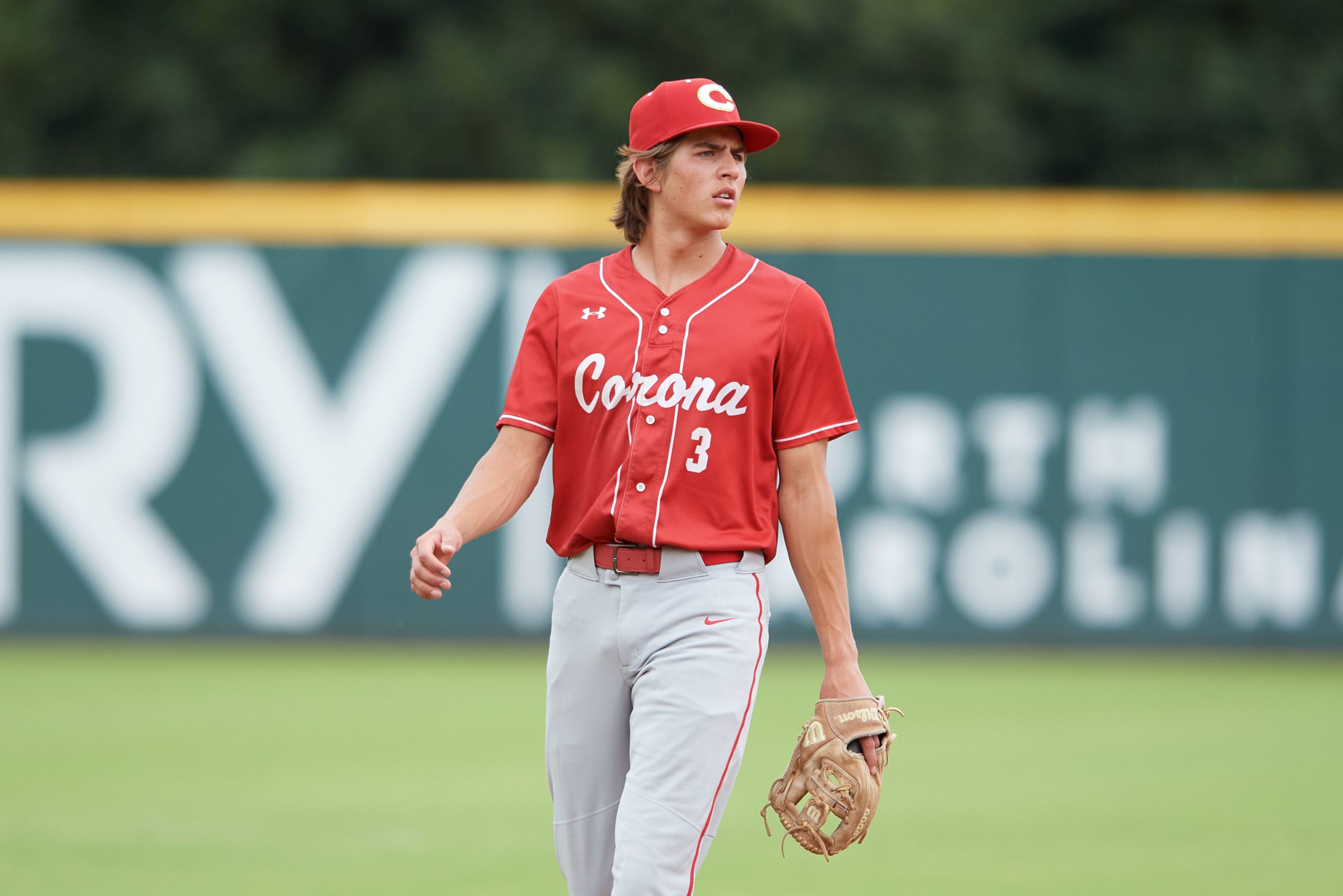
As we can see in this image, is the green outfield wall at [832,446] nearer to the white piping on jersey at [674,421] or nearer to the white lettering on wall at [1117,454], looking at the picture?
the white lettering on wall at [1117,454]

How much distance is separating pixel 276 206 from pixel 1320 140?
49.3 feet

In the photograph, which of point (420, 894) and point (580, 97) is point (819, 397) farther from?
point (580, 97)

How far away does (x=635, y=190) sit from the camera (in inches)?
174

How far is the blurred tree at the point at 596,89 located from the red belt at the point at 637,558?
16.3 meters

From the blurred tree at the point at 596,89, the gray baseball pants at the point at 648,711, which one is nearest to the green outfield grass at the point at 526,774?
the gray baseball pants at the point at 648,711

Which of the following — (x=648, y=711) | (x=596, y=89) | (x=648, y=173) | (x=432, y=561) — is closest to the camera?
(x=432, y=561)

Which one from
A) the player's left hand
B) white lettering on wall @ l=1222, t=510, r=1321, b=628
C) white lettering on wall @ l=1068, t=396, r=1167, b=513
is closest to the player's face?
the player's left hand

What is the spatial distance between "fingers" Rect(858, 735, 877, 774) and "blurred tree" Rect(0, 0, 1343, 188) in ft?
53.9

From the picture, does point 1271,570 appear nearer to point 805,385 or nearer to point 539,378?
point 805,385

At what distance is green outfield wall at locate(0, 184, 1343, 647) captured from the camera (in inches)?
470

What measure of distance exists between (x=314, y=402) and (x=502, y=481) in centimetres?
792

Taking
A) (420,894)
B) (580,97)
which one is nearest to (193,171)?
(580,97)

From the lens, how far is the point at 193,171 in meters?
21.6

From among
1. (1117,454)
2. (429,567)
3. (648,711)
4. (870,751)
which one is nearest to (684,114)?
(429,567)
